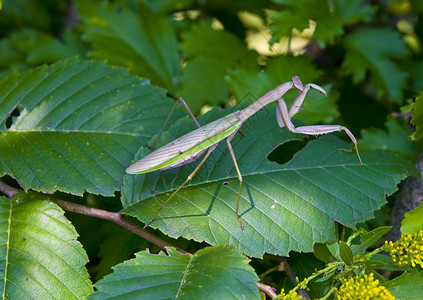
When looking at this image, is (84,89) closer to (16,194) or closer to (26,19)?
(16,194)

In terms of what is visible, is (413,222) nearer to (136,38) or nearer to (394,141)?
(394,141)

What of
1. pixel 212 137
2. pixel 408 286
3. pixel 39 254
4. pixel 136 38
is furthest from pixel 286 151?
pixel 136 38

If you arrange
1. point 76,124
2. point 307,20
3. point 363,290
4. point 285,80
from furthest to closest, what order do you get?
point 307,20, point 285,80, point 76,124, point 363,290

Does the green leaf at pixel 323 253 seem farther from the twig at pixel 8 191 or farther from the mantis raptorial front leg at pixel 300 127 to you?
the twig at pixel 8 191

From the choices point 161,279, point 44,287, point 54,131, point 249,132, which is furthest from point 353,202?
point 54,131

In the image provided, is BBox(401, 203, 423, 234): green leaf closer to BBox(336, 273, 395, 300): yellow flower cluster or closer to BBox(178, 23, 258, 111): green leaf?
BBox(336, 273, 395, 300): yellow flower cluster

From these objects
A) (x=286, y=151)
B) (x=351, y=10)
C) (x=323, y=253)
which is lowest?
(x=323, y=253)
